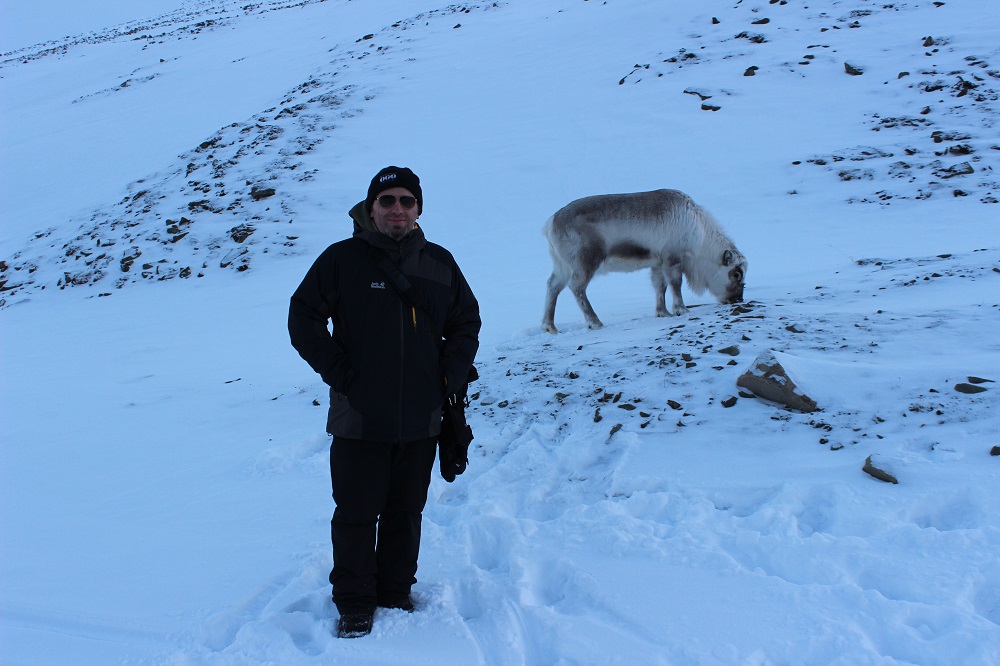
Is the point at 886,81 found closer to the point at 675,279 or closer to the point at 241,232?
the point at 675,279

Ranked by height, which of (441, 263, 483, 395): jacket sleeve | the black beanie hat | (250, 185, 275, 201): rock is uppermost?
the black beanie hat

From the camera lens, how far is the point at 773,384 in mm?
5035

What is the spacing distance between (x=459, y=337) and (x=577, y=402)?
2673 millimetres

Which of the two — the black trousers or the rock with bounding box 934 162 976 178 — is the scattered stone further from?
the rock with bounding box 934 162 976 178

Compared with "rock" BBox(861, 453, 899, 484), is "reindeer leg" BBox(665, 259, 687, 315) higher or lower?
lower

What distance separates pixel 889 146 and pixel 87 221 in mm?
22388

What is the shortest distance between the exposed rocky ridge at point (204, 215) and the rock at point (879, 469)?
47.8 feet

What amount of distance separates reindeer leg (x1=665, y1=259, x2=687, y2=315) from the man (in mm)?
6353

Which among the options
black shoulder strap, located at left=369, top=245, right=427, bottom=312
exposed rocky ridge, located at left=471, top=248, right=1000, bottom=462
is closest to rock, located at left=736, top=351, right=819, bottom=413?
exposed rocky ridge, located at left=471, top=248, right=1000, bottom=462

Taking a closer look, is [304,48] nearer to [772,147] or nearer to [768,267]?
[772,147]

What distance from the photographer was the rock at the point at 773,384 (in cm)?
496

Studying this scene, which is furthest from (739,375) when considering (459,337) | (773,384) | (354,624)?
(354,624)

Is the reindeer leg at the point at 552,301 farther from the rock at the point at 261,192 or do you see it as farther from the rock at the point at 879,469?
the rock at the point at 261,192

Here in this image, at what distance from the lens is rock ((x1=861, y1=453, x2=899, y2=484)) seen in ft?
12.9
